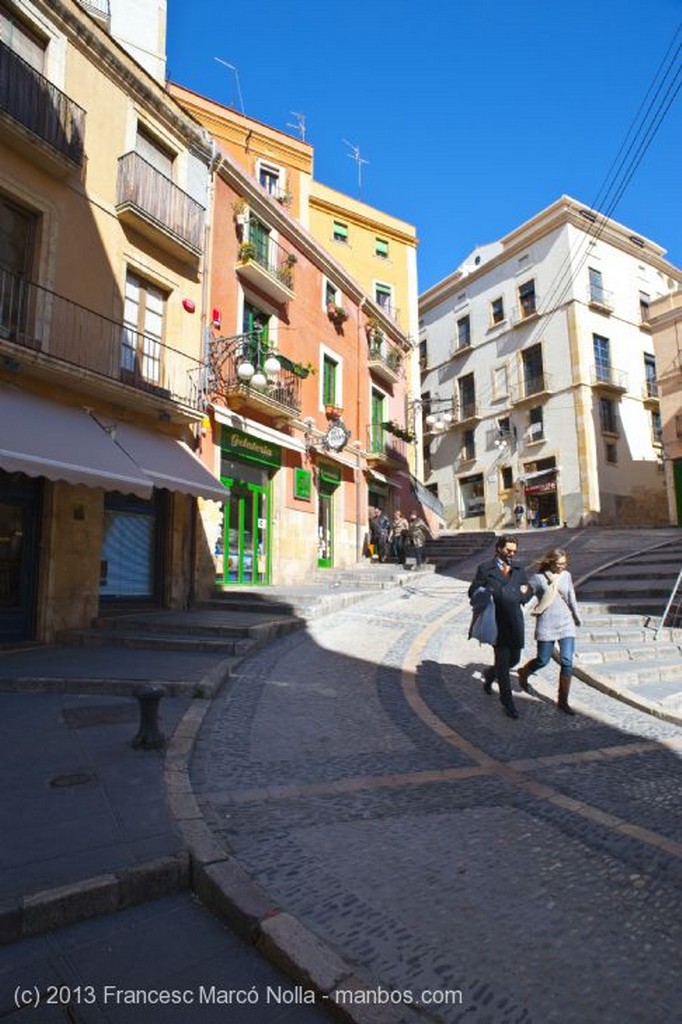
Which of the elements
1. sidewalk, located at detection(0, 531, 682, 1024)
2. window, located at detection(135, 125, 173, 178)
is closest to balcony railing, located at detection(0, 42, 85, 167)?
window, located at detection(135, 125, 173, 178)

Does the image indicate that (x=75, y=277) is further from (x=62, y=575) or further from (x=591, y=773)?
(x=591, y=773)

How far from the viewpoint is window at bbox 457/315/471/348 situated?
3600 centimetres

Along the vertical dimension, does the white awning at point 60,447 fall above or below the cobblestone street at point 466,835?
above

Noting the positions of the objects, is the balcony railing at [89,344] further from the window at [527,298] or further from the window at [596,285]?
the window at [596,285]

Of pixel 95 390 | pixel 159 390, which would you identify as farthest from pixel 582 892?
pixel 159 390

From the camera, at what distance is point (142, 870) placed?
2766mm

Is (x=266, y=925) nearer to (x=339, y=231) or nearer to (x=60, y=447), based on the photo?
(x=60, y=447)

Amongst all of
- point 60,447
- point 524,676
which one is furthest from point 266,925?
point 60,447

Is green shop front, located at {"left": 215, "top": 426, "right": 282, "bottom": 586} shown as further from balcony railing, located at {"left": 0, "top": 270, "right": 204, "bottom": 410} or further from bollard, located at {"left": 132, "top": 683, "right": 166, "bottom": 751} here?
bollard, located at {"left": 132, "top": 683, "right": 166, "bottom": 751}

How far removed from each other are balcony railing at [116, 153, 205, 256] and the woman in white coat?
33.1 ft

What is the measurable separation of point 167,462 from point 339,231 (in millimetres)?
19200

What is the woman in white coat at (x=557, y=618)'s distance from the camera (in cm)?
598

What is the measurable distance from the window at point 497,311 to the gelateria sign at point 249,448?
22903 millimetres

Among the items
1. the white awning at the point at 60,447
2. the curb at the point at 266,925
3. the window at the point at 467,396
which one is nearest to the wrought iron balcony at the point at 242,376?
the white awning at the point at 60,447
